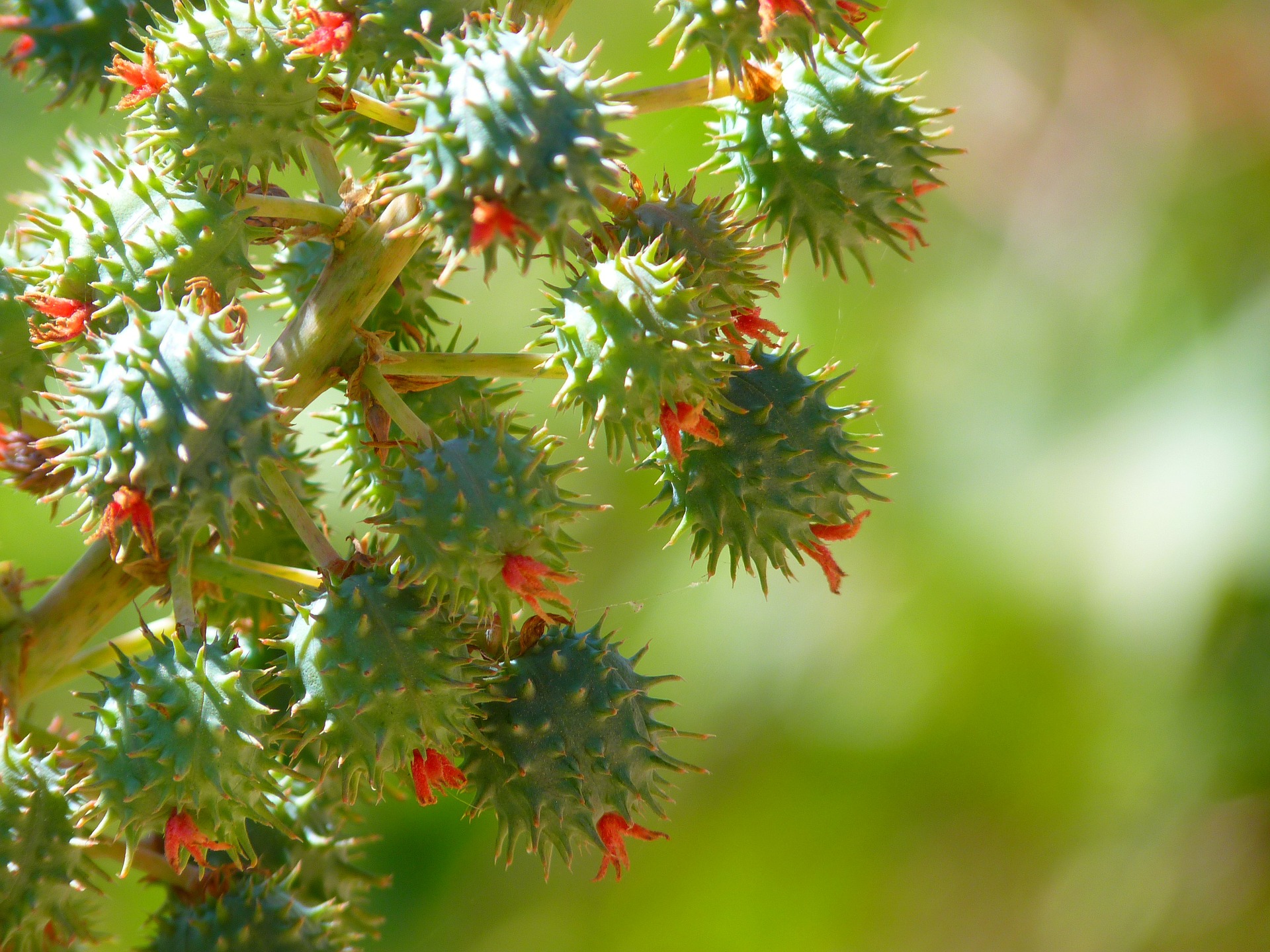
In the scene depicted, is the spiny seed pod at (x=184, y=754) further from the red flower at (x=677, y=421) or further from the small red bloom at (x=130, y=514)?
the red flower at (x=677, y=421)

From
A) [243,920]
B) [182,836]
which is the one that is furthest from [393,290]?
[243,920]

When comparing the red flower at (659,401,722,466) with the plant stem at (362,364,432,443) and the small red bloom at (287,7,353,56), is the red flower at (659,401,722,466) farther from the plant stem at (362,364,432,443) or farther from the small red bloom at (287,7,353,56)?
the small red bloom at (287,7,353,56)

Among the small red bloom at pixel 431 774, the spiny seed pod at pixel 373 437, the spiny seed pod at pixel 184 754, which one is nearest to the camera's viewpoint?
the spiny seed pod at pixel 184 754

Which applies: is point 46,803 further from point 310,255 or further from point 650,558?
point 650,558

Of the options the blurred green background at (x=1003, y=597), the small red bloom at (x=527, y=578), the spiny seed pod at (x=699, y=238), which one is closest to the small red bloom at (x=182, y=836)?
the small red bloom at (x=527, y=578)

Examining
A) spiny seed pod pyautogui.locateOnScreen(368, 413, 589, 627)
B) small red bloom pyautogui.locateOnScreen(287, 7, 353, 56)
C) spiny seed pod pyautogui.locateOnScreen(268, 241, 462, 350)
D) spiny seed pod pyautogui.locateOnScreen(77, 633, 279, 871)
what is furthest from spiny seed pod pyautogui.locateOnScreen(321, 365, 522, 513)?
small red bloom pyautogui.locateOnScreen(287, 7, 353, 56)

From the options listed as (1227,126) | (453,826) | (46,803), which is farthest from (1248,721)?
(46,803)
